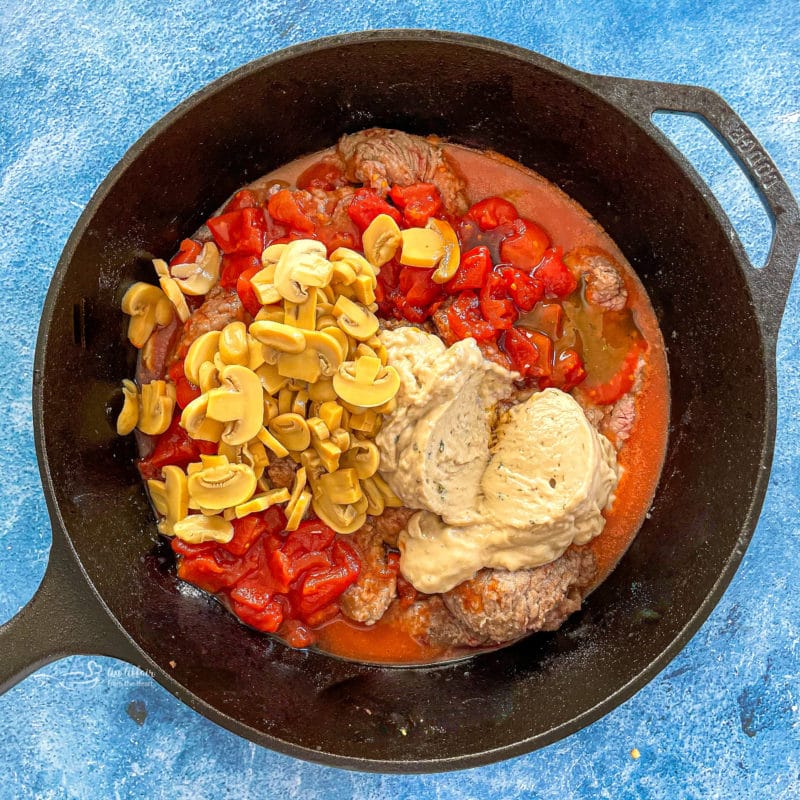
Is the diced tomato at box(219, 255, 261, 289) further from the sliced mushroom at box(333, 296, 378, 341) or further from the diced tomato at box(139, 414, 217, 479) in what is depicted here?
the diced tomato at box(139, 414, 217, 479)

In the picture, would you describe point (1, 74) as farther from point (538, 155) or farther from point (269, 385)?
point (538, 155)

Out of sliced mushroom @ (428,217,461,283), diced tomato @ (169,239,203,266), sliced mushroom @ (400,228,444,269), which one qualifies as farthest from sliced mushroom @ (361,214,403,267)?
diced tomato @ (169,239,203,266)

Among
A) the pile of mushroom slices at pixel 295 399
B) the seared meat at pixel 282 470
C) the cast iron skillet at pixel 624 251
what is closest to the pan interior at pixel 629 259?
the cast iron skillet at pixel 624 251

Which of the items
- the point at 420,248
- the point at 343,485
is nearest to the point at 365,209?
the point at 420,248

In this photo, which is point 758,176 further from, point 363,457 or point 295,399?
point 295,399

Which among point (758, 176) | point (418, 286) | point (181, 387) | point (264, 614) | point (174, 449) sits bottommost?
point (264, 614)
